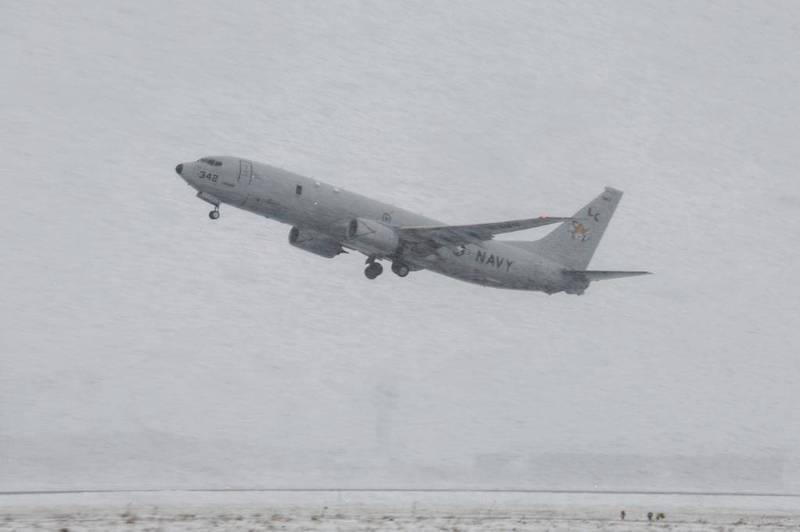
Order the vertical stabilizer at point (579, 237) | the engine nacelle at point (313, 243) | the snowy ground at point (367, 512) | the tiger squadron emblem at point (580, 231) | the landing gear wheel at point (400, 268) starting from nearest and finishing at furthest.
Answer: the snowy ground at point (367, 512) → the engine nacelle at point (313, 243) → the landing gear wheel at point (400, 268) → the vertical stabilizer at point (579, 237) → the tiger squadron emblem at point (580, 231)

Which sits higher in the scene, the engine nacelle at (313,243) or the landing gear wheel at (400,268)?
the engine nacelle at (313,243)

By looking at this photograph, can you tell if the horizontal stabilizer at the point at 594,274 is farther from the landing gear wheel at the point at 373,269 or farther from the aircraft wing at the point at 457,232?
the landing gear wheel at the point at 373,269

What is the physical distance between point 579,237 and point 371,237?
1628cm

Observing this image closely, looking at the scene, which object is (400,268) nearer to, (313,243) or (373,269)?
(373,269)

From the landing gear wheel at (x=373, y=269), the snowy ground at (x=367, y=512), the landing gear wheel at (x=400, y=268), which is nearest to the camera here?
the snowy ground at (x=367, y=512)

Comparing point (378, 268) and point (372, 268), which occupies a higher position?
point (378, 268)

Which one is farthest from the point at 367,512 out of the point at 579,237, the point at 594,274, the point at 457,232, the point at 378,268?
the point at 579,237

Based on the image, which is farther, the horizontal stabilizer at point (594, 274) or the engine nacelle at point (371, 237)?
the horizontal stabilizer at point (594, 274)

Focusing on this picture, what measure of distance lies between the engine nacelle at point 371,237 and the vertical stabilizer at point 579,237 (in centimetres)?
1043

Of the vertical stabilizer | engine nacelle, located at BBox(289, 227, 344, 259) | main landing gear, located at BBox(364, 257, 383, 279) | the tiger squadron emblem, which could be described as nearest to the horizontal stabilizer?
the vertical stabilizer

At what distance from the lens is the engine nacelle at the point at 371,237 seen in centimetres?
5484

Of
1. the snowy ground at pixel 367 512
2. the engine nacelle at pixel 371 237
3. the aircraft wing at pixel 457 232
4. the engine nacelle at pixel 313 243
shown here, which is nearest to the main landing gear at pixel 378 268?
the engine nacelle at pixel 313 243

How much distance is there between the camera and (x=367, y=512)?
166ft

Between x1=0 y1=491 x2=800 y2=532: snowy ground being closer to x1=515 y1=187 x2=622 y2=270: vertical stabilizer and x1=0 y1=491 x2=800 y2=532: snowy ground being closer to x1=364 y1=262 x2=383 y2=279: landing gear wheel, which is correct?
x1=364 y1=262 x2=383 y2=279: landing gear wheel
